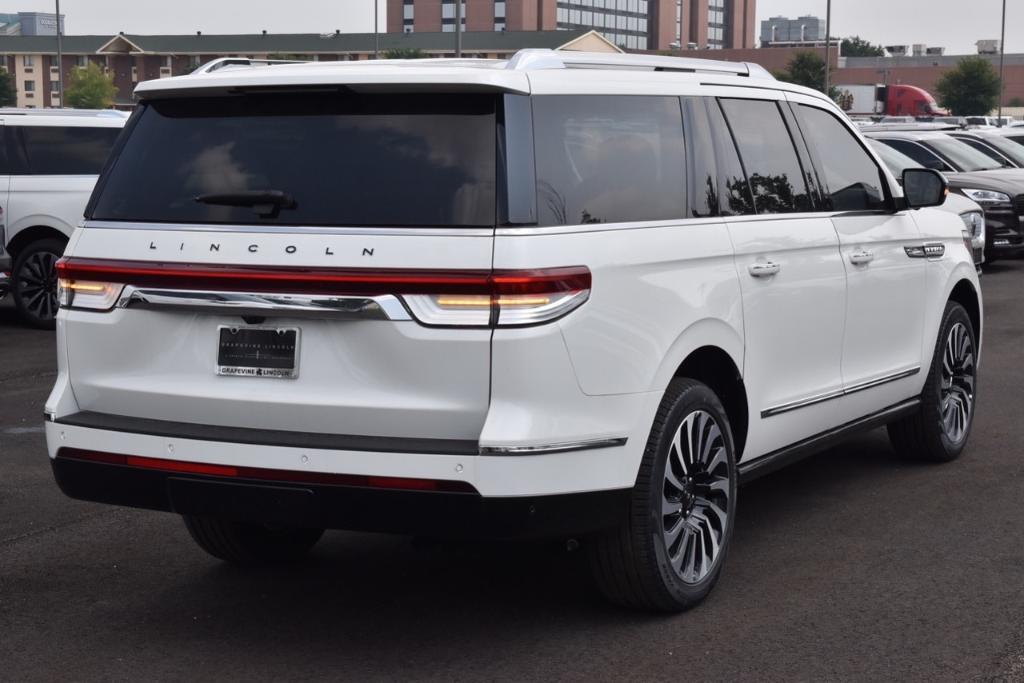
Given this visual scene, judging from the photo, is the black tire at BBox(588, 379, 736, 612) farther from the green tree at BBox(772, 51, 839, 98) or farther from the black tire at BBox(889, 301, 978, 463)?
the green tree at BBox(772, 51, 839, 98)

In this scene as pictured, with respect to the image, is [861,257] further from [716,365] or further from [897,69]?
[897,69]

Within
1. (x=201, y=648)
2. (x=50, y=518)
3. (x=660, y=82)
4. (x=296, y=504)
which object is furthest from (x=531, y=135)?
(x=50, y=518)

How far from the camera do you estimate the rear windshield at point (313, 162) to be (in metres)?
4.50

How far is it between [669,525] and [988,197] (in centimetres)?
1548

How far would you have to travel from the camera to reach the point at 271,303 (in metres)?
4.51

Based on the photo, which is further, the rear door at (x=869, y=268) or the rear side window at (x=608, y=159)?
the rear door at (x=869, y=268)

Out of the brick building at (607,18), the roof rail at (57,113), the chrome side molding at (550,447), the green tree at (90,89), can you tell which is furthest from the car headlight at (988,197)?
the brick building at (607,18)

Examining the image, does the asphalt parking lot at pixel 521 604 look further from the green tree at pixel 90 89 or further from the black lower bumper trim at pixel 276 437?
the green tree at pixel 90 89

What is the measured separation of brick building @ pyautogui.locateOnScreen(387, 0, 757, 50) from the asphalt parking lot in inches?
6408

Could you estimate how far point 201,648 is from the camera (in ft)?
16.1

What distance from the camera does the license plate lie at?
15.0 ft

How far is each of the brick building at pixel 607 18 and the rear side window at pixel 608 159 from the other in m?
164

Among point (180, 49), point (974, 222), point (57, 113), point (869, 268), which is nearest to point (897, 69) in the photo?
point (180, 49)

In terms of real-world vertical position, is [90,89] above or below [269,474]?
below
